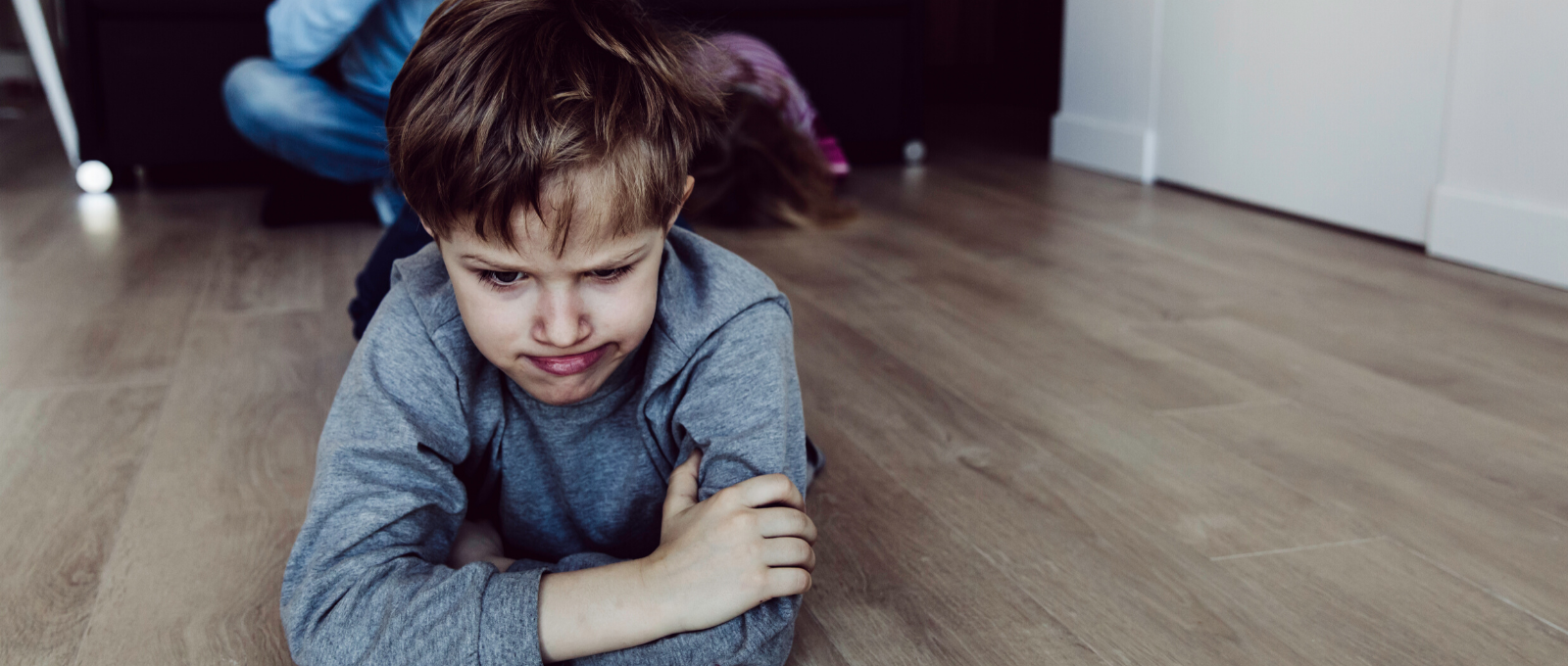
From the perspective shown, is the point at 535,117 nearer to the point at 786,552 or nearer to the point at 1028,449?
the point at 786,552

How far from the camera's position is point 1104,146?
7.80 feet

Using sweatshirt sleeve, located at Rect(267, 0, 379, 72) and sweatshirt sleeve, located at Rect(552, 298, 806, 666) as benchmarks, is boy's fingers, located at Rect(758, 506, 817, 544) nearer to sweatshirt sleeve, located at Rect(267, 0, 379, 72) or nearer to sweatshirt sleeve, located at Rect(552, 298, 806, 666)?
sweatshirt sleeve, located at Rect(552, 298, 806, 666)

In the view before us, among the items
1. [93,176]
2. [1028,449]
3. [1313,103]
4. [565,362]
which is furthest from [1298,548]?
[93,176]

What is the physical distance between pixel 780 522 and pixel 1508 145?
4.23 ft

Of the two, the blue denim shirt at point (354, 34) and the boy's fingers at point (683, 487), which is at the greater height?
the blue denim shirt at point (354, 34)

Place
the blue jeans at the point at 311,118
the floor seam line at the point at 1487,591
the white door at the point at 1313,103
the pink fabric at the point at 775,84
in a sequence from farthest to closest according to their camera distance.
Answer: the pink fabric at the point at 775,84 → the blue jeans at the point at 311,118 → the white door at the point at 1313,103 → the floor seam line at the point at 1487,591

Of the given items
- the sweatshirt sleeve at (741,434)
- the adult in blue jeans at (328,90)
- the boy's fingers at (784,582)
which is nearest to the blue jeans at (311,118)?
the adult in blue jeans at (328,90)

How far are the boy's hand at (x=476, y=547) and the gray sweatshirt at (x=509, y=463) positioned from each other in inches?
0.5

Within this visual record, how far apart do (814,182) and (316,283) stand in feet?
2.66

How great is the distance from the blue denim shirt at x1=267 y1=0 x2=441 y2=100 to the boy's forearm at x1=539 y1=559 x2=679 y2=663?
1.16m

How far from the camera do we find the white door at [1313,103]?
62.8 inches

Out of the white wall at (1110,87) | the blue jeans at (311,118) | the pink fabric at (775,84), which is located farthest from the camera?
the white wall at (1110,87)

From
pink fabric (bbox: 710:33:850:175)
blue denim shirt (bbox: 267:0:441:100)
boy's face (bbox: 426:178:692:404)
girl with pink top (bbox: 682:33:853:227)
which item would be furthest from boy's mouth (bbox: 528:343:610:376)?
pink fabric (bbox: 710:33:850:175)

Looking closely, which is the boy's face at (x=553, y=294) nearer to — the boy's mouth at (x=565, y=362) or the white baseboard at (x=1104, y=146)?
the boy's mouth at (x=565, y=362)
